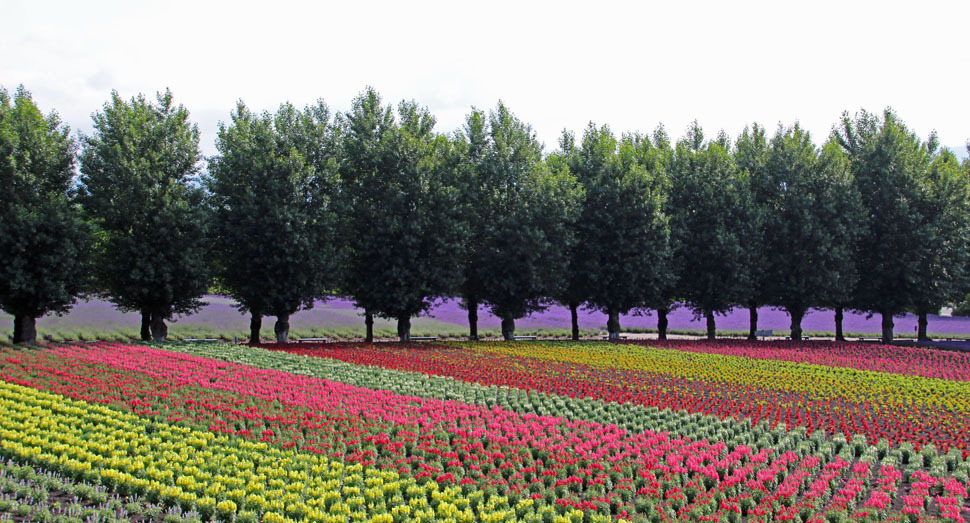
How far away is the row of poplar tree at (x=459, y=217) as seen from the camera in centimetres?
3250

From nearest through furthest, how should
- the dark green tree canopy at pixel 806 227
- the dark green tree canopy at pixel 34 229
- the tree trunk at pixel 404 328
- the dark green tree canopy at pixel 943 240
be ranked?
the dark green tree canopy at pixel 34 229 → the tree trunk at pixel 404 328 → the dark green tree canopy at pixel 806 227 → the dark green tree canopy at pixel 943 240

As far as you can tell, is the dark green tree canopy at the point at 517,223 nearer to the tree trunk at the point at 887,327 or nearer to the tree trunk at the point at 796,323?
the tree trunk at the point at 796,323

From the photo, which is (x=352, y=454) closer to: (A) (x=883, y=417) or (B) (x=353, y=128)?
(A) (x=883, y=417)

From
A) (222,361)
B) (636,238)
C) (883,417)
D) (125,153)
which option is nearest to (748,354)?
(636,238)

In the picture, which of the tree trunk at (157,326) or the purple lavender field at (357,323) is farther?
the purple lavender field at (357,323)

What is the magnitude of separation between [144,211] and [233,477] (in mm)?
25884

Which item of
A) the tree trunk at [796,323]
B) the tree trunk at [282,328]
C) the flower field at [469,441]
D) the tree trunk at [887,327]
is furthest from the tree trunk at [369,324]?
the tree trunk at [887,327]

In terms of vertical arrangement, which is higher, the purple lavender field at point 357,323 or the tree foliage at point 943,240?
the tree foliage at point 943,240

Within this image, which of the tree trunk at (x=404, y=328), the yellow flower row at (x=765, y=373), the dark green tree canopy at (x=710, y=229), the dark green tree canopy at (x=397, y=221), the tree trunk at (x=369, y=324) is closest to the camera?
the yellow flower row at (x=765, y=373)

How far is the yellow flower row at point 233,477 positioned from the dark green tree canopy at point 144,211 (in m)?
19.0

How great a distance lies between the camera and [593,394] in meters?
20.8

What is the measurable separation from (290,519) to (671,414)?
36.6ft

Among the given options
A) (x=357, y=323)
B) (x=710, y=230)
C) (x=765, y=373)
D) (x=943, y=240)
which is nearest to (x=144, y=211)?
(x=357, y=323)

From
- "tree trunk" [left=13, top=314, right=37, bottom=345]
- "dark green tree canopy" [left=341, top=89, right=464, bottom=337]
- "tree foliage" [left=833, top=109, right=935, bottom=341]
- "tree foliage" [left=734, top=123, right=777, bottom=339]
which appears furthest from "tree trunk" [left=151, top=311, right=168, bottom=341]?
"tree foliage" [left=833, top=109, right=935, bottom=341]
